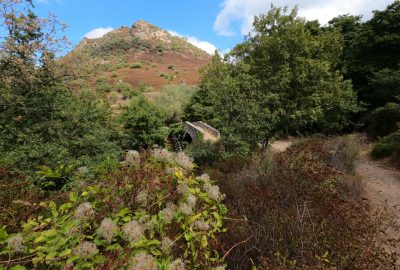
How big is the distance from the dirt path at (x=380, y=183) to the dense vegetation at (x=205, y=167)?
718mm

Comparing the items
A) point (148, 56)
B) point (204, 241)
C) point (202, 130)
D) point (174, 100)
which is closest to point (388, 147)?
point (202, 130)

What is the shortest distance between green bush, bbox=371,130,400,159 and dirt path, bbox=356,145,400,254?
447 millimetres

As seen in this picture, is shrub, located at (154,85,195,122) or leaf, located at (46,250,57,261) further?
shrub, located at (154,85,195,122)

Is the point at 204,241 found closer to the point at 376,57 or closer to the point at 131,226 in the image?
the point at 131,226

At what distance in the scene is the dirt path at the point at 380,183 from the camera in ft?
25.7

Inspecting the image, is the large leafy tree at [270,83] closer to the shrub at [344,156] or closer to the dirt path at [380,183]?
the shrub at [344,156]

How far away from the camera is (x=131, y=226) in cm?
157

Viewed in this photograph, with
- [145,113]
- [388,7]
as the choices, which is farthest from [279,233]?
[388,7]

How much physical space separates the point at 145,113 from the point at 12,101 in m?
10.3

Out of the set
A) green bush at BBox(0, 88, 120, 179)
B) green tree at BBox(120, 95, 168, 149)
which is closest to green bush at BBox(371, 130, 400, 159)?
green bush at BBox(0, 88, 120, 179)

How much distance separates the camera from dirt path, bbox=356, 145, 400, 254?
7.85 metres

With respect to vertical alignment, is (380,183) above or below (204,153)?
below

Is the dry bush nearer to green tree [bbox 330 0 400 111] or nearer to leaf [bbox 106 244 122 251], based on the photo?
leaf [bbox 106 244 122 251]

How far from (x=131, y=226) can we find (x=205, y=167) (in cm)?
850
